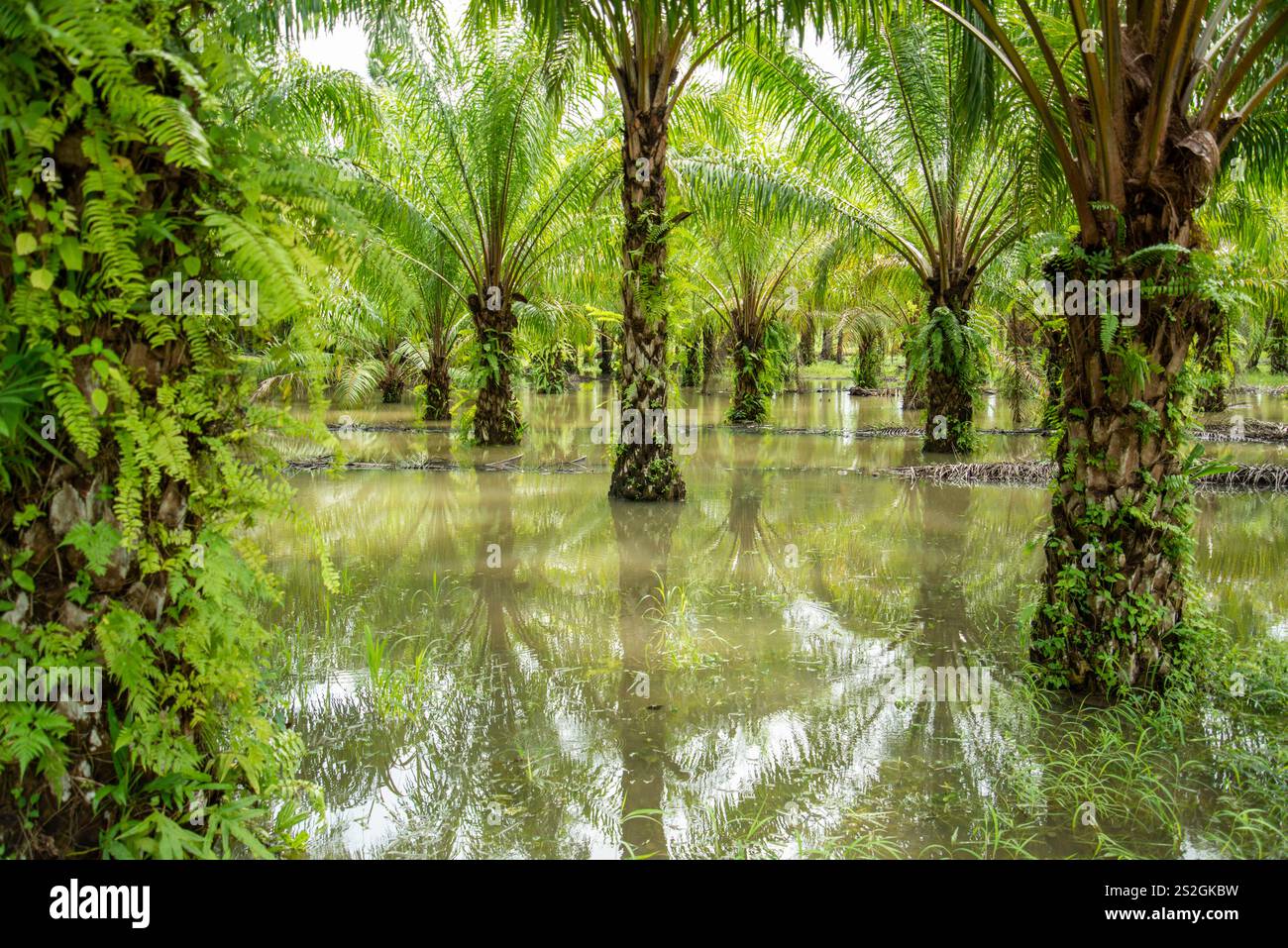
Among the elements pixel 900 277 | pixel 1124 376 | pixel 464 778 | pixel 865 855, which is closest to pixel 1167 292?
pixel 1124 376

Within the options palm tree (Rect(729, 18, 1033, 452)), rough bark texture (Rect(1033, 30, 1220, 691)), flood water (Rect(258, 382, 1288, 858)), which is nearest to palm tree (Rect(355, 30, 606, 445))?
palm tree (Rect(729, 18, 1033, 452))

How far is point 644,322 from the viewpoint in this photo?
31.8ft

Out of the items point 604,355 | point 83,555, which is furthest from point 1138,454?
point 604,355

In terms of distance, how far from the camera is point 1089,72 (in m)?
3.95

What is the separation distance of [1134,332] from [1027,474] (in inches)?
282

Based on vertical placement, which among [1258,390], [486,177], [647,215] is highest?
[486,177]

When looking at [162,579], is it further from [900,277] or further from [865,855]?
[900,277]

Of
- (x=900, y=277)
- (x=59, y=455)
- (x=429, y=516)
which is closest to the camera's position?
(x=59, y=455)

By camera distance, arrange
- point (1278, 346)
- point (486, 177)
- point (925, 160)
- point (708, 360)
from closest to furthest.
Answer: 1. point (925, 160)
2. point (486, 177)
3. point (1278, 346)
4. point (708, 360)

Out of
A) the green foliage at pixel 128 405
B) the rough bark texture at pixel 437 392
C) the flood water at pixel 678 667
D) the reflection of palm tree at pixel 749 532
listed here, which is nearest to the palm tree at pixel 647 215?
the flood water at pixel 678 667

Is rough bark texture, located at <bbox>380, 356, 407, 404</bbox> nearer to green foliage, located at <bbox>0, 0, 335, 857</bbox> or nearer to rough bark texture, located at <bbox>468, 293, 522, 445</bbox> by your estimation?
rough bark texture, located at <bbox>468, 293, 522, 445</bbox>

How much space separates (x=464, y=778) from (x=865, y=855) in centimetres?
156

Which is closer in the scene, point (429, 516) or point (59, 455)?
point (59, 455)

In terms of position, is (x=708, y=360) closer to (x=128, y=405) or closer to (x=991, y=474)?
(x=991, y=474)
